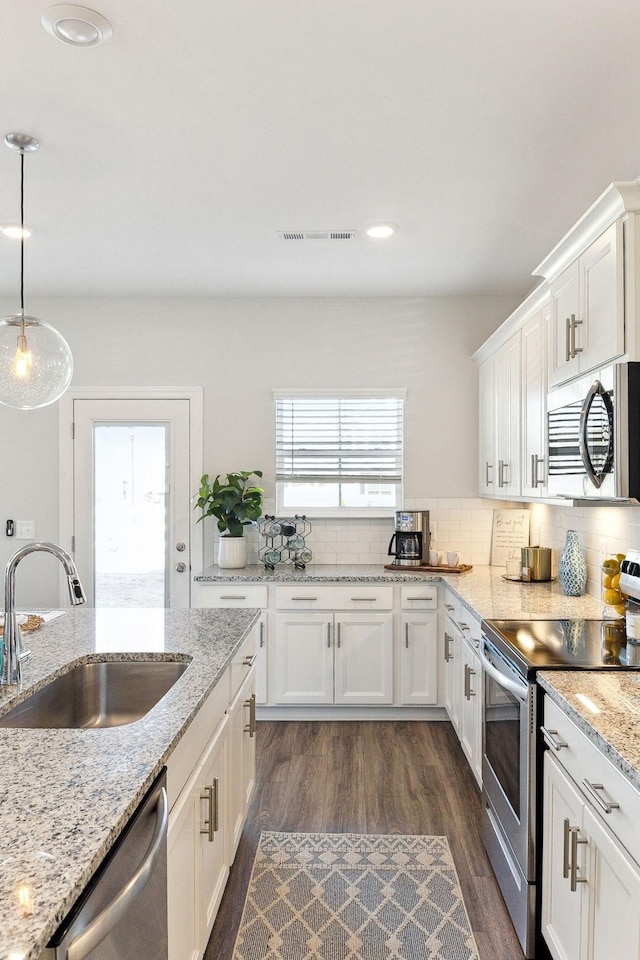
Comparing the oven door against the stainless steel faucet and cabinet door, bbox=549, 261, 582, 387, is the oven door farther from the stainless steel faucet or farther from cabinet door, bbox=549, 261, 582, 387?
the stainless steel faucet

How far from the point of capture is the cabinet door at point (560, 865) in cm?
178

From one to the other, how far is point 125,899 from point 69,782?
0.24 meters

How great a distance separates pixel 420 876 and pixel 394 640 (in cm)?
169

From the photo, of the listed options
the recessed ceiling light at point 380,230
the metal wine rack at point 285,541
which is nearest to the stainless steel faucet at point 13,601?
the recessed ceiling light at point 380,230

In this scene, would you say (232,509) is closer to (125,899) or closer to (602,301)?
(602,301)

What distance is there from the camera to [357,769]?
3547mm

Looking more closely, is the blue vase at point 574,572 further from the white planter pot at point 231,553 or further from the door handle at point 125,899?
the door handle at point 125,899

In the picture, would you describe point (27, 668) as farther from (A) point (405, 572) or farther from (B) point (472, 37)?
(A) point (405, 572)

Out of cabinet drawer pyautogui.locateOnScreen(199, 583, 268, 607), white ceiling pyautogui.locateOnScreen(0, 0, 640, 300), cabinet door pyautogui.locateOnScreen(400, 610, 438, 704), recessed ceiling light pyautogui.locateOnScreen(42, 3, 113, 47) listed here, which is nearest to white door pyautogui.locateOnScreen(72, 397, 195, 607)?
cabinet drawer pyautogui.locateOnScreen(199, 583, 268, 607)

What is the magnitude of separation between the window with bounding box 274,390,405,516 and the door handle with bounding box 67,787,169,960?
328 centimetres

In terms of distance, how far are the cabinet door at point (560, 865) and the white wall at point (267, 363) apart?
2.75m

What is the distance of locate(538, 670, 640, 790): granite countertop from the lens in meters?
1.50

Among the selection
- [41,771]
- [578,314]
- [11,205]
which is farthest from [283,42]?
[41,771]

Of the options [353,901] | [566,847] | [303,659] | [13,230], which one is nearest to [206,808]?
[353,901]
